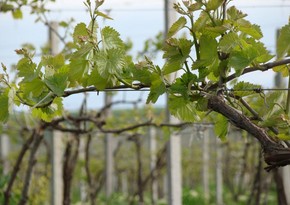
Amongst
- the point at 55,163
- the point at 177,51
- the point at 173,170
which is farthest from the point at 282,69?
the point at 55,163

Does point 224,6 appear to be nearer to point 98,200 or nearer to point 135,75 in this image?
point 135,75

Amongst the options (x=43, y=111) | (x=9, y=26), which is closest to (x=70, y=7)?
(x=9, y=26)

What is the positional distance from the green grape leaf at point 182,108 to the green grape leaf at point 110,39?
20 centimetres

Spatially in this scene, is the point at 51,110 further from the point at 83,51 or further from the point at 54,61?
the point at 83,51

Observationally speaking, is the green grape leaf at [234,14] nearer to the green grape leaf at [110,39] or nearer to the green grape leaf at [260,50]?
the green grape leaf at [260,50]

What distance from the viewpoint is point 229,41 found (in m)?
1.37

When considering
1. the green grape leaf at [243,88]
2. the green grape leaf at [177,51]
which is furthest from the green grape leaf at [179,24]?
the green grape leaf at [243,88]

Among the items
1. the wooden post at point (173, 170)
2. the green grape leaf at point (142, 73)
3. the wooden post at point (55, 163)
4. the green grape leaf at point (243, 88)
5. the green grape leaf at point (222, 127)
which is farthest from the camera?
the wooden post at point (55, 163)

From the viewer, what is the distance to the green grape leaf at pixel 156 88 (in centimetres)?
144

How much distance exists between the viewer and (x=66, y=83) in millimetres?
1455

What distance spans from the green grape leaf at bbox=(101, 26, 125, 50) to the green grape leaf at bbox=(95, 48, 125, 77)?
2 centimetres

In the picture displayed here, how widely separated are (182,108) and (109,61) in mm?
254

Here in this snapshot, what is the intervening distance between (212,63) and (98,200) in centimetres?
636

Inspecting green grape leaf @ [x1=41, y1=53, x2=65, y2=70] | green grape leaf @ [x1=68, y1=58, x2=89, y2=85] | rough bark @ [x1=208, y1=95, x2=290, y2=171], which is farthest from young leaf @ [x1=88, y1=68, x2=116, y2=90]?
rough bark @ [x1=208, y1=95, x2=290, y2=171]
